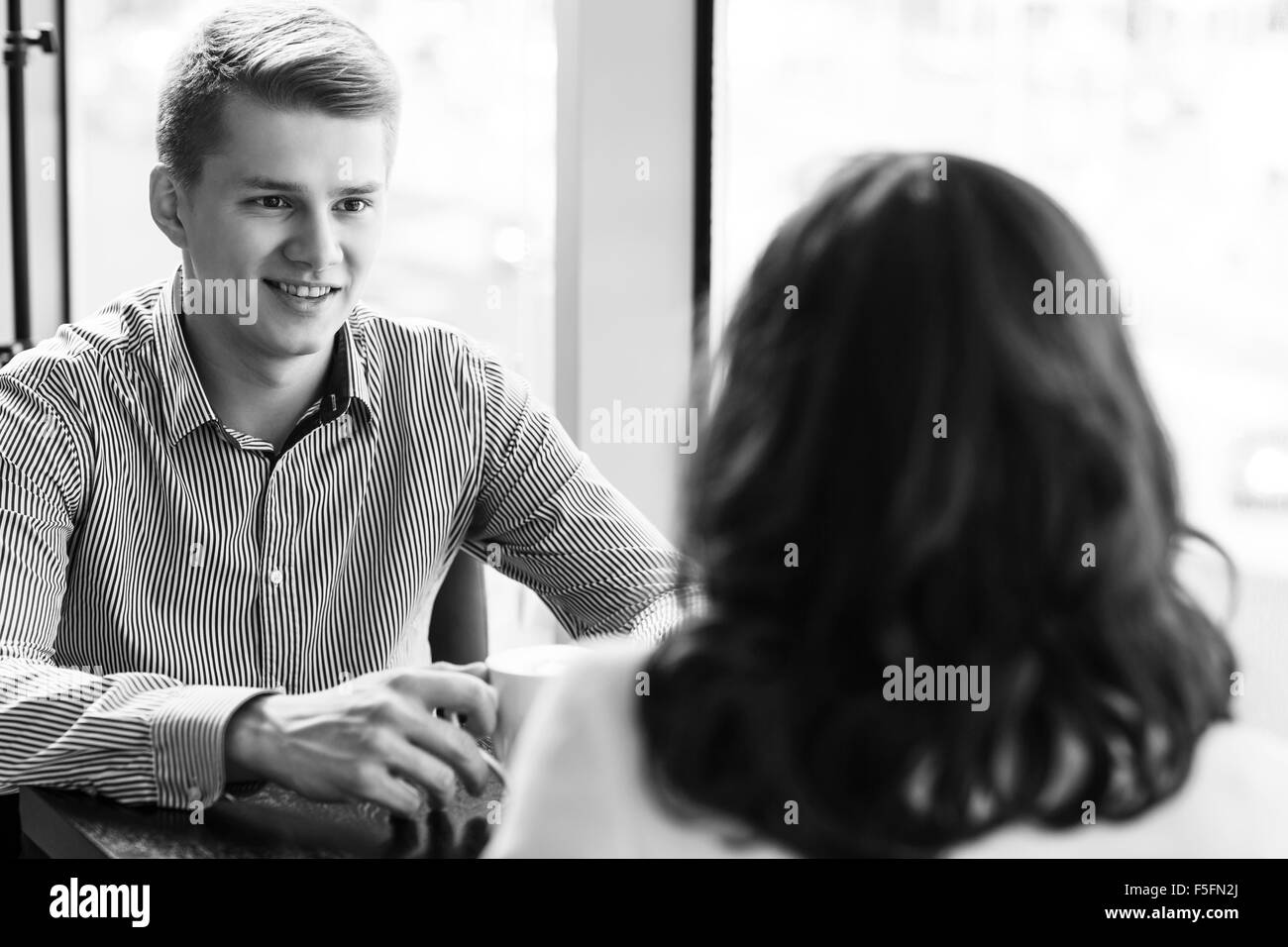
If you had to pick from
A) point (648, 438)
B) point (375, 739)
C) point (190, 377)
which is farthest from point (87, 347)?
point (648, 438)

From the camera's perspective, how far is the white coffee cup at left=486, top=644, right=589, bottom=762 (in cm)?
101

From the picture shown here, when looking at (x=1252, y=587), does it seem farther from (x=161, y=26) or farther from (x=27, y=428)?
(x=161, y=26)

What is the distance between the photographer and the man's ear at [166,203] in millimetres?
1549

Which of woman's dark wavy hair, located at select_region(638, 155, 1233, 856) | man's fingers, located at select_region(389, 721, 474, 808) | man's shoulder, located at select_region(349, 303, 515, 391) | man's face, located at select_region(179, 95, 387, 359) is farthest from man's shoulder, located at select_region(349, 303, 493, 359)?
woman's dark wavy hair, located at select_region(638, 155, 1233, 856)

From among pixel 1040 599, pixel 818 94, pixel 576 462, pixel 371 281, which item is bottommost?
pixel 1040 599

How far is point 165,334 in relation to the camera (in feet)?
4.96

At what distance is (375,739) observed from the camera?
96cm

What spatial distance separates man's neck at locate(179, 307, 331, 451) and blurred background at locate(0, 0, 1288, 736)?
1.19 ft

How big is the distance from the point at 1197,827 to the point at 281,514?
1.06 metres

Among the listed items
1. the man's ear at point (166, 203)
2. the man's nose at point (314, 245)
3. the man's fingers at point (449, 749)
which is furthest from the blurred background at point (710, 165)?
the man's fingers at point (449, 749)

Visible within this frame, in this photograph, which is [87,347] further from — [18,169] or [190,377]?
[18,169]

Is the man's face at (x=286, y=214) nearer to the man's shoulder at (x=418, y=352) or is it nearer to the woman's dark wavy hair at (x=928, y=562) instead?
the man's shoulder at (x=418, y=352)
